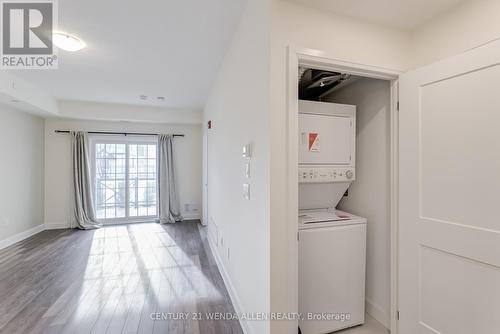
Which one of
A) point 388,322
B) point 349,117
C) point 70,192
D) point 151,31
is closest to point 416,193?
point 349,117

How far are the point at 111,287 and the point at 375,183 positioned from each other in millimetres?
2963

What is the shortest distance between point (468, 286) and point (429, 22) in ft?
5.79

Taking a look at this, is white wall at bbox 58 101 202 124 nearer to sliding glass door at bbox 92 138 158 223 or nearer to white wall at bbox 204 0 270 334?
sliding glass door at bbox 92 138 158 223

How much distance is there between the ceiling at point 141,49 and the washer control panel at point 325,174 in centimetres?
141

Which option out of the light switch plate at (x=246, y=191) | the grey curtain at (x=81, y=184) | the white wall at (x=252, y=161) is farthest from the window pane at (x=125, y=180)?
the light switch plate at (x=246, y=191)

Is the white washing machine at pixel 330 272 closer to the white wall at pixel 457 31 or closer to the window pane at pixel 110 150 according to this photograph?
the white wall at pixel 457 31

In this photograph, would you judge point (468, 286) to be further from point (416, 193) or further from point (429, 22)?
point (429, 22)

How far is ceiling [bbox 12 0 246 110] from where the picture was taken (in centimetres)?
178

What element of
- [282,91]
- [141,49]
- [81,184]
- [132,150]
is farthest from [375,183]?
[81,184]

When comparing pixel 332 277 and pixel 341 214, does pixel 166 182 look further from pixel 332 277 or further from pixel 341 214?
pixel 332 277

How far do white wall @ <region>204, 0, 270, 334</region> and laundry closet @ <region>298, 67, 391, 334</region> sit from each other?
A: 0.37 m

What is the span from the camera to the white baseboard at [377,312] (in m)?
1.92

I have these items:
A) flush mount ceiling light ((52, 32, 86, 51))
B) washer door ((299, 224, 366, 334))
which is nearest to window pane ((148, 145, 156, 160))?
flush mount ceiling light ((52, 32, 86, 51))

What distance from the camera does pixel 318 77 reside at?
2.09 meters
